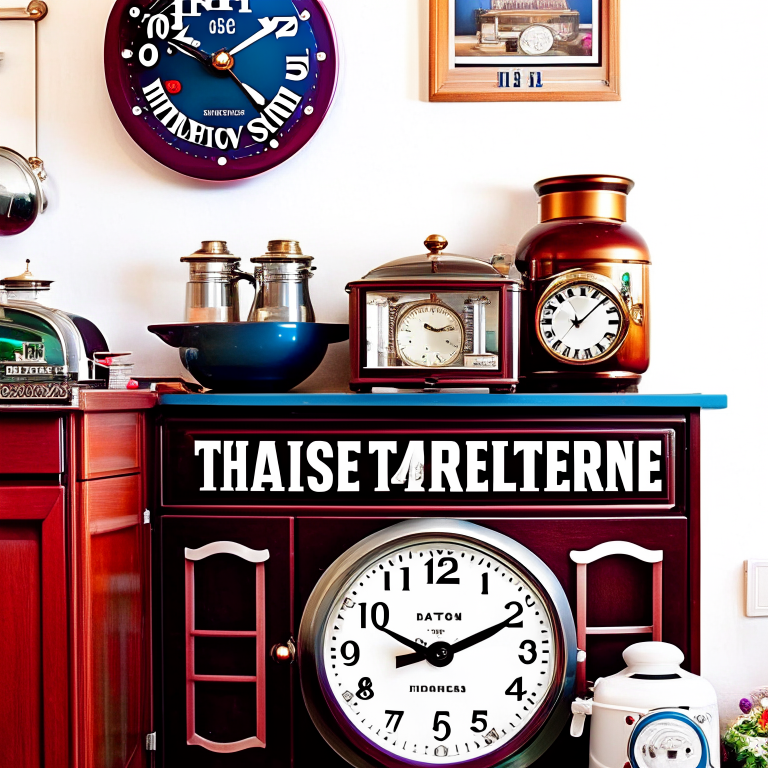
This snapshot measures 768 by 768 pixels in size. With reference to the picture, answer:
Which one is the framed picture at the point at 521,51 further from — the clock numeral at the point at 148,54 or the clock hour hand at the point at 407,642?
the clock hour hand at the point at 407,642

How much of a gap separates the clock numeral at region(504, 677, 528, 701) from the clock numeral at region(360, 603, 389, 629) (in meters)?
0.31

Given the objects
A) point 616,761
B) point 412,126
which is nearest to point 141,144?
point 412,126

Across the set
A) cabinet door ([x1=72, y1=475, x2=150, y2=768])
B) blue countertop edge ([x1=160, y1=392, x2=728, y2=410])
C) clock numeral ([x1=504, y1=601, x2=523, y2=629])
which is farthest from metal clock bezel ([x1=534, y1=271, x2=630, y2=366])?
cabinet door ([x1=72, y1=475, x2=150, y2=768])

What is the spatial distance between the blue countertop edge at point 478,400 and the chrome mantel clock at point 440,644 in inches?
10.9

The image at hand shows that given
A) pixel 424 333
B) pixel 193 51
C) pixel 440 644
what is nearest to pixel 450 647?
pixel 440 644

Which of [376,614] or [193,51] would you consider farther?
[193,51]

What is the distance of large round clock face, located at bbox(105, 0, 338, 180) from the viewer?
207 centimetres

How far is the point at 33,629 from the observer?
1.55 meters

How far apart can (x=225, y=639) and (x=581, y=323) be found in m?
1.10

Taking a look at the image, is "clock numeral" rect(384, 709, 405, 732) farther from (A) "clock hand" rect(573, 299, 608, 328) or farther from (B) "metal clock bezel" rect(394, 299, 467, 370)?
(A) "clock hand" rect(573, 299, 608, 328)

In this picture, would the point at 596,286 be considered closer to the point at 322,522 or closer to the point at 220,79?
the point at 322,522

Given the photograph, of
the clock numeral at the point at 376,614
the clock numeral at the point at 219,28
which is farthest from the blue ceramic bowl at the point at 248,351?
the clock numeral at the point at 219,28

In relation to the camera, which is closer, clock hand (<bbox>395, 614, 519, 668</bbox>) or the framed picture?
clock hand (<bbox>395, 614, 519, 668</bbox>)

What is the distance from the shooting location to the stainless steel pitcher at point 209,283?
1.94 m
